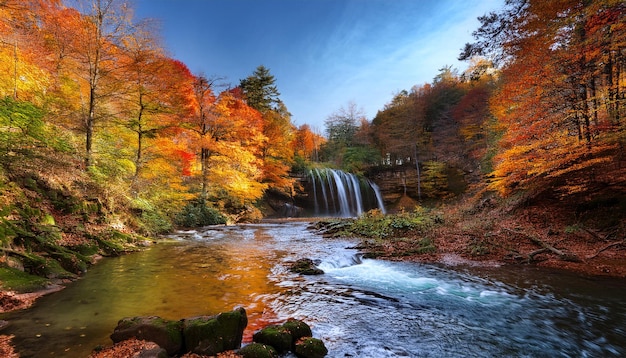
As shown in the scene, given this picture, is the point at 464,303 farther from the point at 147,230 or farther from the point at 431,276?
the point at 147,230

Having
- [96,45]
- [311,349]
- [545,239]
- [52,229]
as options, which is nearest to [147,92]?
[96,45]

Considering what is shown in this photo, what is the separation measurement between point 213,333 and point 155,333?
624mm

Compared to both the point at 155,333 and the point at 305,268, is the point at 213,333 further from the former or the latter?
the point at 305,268

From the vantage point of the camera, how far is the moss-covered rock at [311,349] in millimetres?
3311

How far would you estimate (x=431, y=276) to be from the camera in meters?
6.74

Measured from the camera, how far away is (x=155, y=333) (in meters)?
3.25

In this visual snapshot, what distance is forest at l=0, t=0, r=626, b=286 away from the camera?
681cm

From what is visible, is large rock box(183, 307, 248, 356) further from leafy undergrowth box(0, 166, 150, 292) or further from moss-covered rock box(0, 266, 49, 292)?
leafy undergrowth box(0, 166, 150, 292)

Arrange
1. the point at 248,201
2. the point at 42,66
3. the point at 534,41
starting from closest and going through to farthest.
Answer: the point at 534,41 < the point at 42,66 < the point at 248,201

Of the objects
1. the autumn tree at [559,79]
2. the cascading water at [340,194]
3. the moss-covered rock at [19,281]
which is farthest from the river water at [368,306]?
the cascading water at [340,194]

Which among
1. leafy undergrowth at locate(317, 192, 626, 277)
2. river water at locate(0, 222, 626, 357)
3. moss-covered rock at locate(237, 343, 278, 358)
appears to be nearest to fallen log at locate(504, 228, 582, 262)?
leafy undergrowth at locate(317, 192, 626, 277)

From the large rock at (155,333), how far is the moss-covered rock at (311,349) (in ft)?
4.36

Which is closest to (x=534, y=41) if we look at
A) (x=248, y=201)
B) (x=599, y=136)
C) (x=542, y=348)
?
(x=599, y=136)

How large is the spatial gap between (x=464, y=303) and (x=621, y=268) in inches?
170
